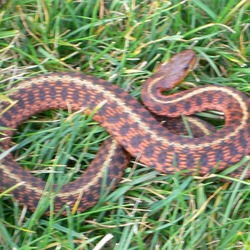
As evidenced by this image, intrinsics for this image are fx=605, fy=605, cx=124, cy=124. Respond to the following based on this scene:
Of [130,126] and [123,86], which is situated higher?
[123,86]

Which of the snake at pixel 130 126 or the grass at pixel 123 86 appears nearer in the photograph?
the grass at pixel 123 86

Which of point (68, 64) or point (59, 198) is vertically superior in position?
point (68, 64)

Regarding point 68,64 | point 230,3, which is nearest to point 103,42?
point 68,64

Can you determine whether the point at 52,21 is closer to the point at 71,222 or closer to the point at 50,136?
the point at 50,136

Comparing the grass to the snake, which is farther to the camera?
the snake
